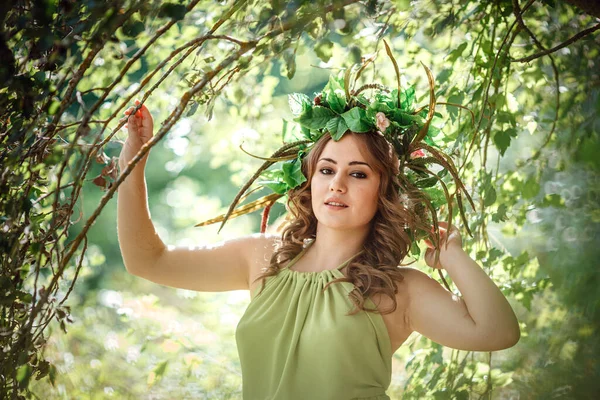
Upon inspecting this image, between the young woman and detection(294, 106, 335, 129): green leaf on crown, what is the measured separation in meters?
0.04

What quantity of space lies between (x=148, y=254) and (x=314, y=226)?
18.7 inches

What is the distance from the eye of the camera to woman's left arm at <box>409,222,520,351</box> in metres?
1.66

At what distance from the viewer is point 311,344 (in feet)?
5.59

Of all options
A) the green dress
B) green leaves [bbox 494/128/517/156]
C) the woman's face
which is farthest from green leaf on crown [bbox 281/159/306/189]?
green leaves [bbox 494/128/517/156]

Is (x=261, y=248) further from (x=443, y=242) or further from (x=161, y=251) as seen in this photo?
(x=443, y=242)

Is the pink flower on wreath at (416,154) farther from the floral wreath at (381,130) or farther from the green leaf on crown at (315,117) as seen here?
the green leaf on crown at (315,117)

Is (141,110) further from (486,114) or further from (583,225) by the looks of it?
(583,225)

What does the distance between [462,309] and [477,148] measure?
86cm

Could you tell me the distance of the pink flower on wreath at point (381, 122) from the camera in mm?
1774

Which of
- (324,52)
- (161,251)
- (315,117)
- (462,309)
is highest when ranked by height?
(324,52)

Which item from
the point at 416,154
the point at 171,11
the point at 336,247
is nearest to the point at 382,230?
the point at 336,247

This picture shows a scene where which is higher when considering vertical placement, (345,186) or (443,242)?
(345,186)

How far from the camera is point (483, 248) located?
266 cm

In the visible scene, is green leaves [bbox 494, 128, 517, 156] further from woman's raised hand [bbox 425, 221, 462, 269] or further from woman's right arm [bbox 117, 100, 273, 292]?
woman's right arm [bbox 117, 100, 273, 292]
